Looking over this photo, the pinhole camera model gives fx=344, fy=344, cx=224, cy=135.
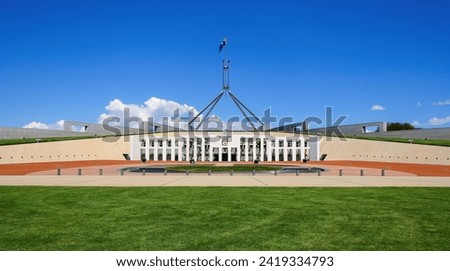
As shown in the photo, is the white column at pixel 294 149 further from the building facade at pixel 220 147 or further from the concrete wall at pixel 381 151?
the concrete wall at pixel 381 151

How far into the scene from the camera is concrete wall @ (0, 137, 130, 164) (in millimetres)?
47603

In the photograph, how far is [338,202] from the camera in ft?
42.0

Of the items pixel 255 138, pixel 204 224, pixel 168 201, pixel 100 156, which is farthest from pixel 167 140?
pixel 204 224

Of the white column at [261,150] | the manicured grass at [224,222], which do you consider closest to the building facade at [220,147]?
the white column at [261,150]

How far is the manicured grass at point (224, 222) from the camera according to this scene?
716 centimetres

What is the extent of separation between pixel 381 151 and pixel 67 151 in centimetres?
5055

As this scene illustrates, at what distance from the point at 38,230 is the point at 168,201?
5238mm

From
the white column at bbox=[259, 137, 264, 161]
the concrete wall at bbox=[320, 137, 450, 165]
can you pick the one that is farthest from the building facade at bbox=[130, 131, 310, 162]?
the concrete wall at bbox=[320, 137, 450, 165]

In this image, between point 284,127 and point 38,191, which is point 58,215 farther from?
point 284,127

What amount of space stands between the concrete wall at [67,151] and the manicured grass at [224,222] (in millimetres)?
38644

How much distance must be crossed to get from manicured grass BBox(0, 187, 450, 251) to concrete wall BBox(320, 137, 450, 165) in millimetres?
37266

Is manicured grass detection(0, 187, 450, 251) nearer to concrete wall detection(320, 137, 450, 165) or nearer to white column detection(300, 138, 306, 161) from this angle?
concrete wall detection(320, 137, 450, 165)

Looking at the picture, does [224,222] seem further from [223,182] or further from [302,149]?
[302,149]

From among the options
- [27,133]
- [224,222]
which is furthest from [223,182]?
[27,133]
